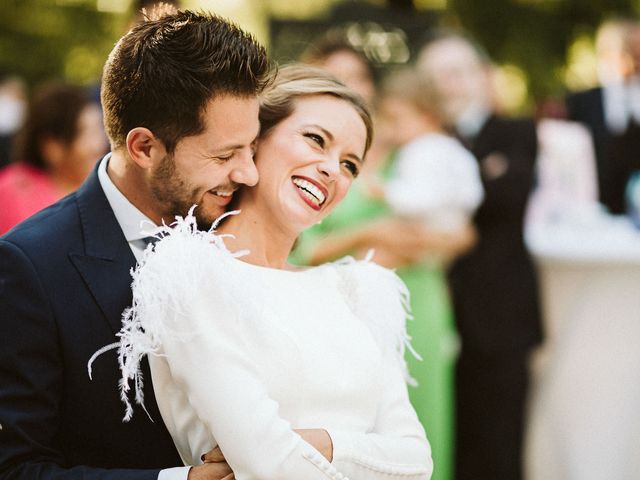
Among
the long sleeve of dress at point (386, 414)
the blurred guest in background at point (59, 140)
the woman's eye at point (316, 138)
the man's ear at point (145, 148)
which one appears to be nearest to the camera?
the long sleeve of dress at point (386, 414)

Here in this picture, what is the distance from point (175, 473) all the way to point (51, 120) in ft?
9.26

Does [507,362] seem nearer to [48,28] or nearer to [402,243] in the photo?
[402,243]

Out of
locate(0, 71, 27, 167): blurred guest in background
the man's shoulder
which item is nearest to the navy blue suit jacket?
the man's shoulder

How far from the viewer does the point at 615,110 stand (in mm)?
5996

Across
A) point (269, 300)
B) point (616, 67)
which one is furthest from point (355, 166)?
point (616, 67)

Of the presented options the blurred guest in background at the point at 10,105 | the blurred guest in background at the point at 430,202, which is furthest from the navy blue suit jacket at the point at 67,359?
the blurred guest in background at the point at 10,105

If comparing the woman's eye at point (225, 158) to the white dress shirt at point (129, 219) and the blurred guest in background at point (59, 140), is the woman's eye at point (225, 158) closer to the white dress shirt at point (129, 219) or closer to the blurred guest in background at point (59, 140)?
the white dress shirt at point (129, 219)

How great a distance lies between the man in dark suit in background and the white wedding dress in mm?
2266

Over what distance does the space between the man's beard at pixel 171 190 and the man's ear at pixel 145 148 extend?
0.02 meters

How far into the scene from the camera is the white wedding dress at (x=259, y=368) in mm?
1671

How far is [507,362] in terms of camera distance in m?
4.26

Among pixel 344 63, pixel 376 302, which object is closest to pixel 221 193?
pixel 376 302

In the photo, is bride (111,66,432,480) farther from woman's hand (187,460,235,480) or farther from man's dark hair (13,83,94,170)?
man's dark hair (13,83,94,170)

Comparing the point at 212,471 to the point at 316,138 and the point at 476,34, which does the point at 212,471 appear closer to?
the point at 316,138
